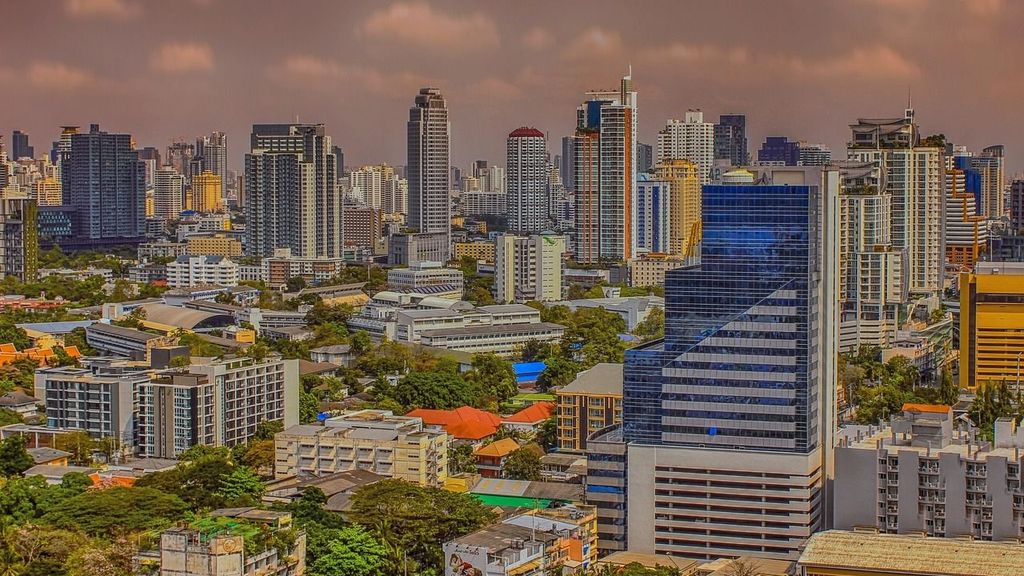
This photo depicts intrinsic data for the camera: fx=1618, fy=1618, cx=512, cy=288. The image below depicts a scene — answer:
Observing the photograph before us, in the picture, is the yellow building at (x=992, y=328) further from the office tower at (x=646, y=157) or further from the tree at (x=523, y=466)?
the office tower at (x=646, y=157)

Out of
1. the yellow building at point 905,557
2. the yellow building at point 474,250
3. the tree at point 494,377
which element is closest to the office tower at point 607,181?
the yellow building at point 474,250

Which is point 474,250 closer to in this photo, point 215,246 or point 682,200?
point 682,200

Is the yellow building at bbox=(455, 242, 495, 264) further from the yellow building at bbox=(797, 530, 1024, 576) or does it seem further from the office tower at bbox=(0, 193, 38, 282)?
the yellow building at bbox=(797, 530, 1024, 576)

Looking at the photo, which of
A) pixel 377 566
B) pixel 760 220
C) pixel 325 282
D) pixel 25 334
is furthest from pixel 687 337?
pixel 325 282

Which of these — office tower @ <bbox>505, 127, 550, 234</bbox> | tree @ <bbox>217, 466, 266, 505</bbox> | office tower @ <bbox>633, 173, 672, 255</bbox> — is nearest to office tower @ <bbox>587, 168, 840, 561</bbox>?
tree @ <bbox>217, 466, 266, 505</bbox>

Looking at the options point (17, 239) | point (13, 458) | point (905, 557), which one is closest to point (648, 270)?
point (17, 239)

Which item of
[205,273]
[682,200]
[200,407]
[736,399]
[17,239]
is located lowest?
[200,407]
